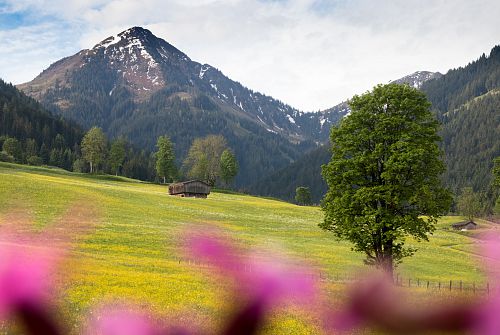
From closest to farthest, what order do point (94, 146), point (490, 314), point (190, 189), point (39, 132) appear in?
point (490, 314) < point (190, 189) < point (94, 146) < point (39, 132)

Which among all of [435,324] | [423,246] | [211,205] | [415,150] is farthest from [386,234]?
[211,205]

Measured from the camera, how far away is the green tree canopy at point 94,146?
115m

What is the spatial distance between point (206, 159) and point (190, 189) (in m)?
40.0

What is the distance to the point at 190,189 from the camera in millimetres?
87062

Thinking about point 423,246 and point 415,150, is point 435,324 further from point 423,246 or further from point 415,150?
point 423,246

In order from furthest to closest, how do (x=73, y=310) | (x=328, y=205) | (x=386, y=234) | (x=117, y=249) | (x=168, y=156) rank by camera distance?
(x=168, y=156)
(x=117, y=249)
(x=328, y=205)
(x=386, y=234)
(x=73, y=310)

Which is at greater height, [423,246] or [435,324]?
[435,324]

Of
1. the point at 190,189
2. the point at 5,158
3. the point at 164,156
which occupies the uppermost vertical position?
the point at 164,156

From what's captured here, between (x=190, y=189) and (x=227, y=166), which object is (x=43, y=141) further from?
(x=190, y=189)

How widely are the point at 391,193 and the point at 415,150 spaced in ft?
7.77

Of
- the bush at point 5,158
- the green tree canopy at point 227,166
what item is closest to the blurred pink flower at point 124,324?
the bush at point 5,158

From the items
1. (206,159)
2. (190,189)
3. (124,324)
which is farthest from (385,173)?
(206,159)

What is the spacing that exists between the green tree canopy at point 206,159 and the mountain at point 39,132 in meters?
35.0

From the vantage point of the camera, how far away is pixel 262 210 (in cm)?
7700
